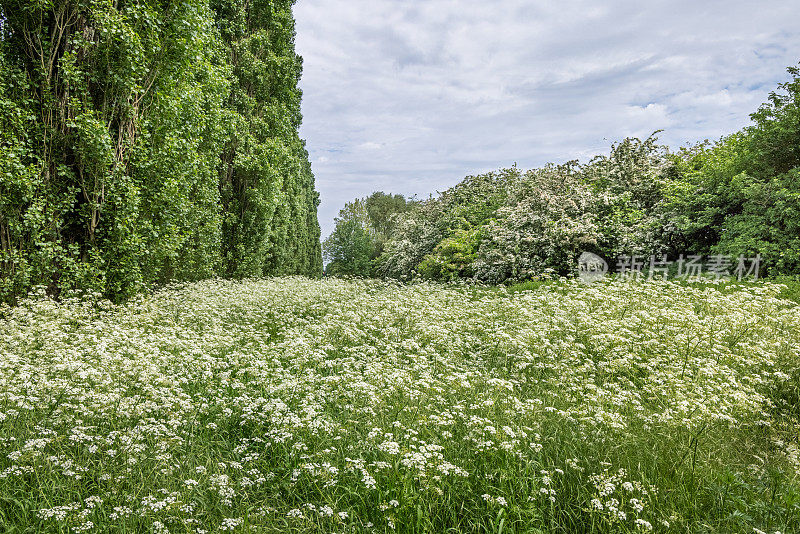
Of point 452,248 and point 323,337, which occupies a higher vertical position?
point 452,248

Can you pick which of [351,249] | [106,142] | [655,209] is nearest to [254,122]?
[106,142]

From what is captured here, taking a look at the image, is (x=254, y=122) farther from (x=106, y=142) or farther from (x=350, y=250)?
(x=350, y=250)

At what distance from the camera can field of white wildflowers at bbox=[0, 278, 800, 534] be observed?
3281 millimetres

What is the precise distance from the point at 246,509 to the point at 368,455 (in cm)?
104

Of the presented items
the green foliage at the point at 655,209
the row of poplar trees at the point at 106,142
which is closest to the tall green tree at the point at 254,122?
the row of poplar trees at the point at 106,142

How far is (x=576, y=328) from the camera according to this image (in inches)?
300

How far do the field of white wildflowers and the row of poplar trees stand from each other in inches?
107

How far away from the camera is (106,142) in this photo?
357 inches

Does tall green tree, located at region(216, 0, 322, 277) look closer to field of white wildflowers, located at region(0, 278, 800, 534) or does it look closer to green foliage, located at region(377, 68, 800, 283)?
green foliage, located at region(377, 68, 800, 283)

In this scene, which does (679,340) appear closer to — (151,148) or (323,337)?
(323,337)

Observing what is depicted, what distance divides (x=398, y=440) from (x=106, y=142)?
8.91 m

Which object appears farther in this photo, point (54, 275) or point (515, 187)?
point (515, 187)

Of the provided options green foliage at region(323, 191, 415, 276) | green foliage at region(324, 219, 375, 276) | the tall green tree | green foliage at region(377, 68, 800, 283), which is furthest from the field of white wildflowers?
green foliage at region(324, 219, 375, 276)

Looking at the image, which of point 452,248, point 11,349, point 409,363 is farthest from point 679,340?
point 452,248
